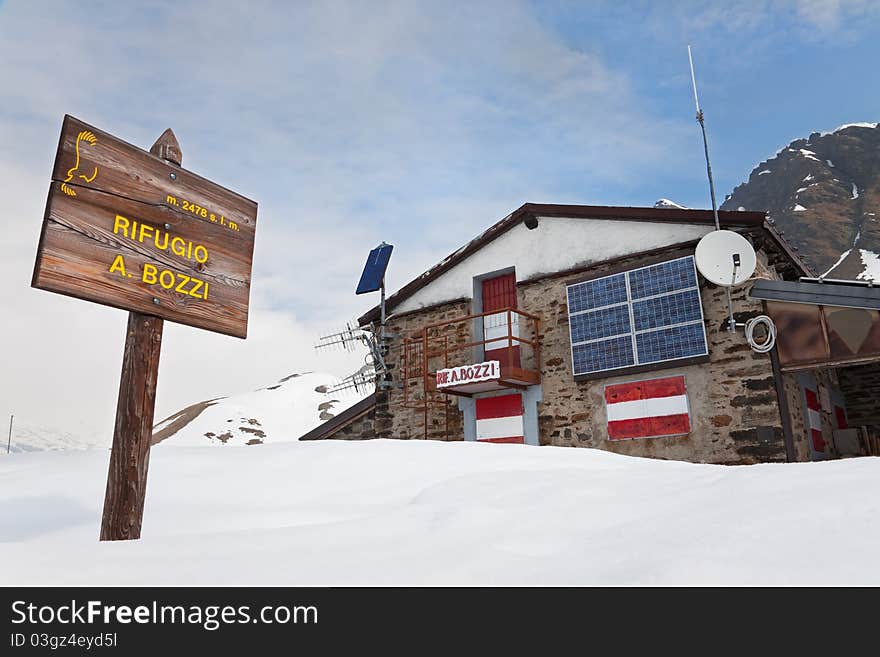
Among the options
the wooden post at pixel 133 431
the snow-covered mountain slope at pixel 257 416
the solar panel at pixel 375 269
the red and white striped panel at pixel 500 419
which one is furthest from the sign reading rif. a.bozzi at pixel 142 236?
the snow-covered mountain slope at pixel 257 416

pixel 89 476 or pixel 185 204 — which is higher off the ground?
pixel 185 204

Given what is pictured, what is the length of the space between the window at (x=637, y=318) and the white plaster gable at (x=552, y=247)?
0.64m

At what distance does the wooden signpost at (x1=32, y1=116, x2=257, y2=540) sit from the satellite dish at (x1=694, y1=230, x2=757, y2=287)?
8.57 m

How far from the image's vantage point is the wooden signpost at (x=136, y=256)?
12.1 feet

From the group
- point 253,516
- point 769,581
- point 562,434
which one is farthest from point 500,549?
point 562,434

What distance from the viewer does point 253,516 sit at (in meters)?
3.87

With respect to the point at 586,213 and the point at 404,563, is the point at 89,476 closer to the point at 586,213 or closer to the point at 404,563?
the point at 404,563

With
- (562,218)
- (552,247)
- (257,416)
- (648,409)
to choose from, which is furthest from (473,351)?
(257,416)

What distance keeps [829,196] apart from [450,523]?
5544 cm

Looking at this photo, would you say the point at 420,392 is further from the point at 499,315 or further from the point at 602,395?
the point at 602,395

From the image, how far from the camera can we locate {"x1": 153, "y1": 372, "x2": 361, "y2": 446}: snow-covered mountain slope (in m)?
41.9

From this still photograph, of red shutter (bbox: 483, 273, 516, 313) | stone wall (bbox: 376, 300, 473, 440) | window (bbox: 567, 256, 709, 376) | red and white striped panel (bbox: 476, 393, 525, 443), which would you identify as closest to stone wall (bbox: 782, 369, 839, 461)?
window (bbox: 567, 256, 709, 376)

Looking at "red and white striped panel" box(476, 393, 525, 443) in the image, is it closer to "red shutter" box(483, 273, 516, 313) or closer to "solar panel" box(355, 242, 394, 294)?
"red shutter" box(483, 273, 516, 313)
